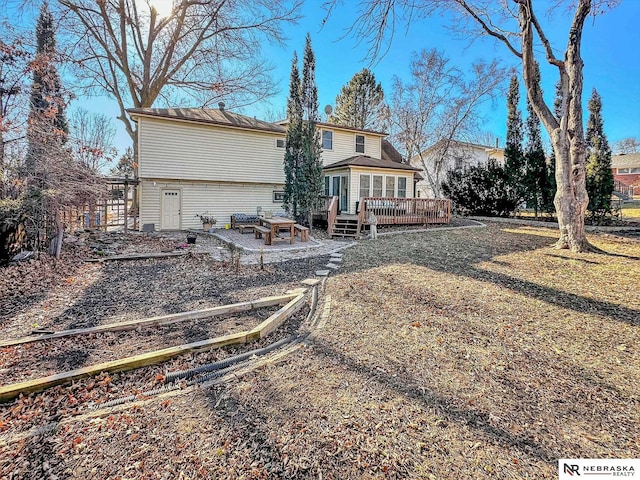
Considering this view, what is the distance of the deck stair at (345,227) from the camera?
12913mm

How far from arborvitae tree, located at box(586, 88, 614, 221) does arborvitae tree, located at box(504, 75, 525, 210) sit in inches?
115

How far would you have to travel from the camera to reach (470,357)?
344cm

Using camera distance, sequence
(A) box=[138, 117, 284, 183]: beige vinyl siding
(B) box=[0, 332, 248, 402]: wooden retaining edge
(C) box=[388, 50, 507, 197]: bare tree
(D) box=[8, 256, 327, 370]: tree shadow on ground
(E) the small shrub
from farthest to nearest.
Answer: (C) box=[388, 50, 507, 197]: bare tree, (E) the small shrub, (A) box=[138, 117, 284, 183]: beige vinyl siding, (D) box=[8, 256, 327, 370]: tree shadow on ground, (B) box=[0, 332, 248, 402]: wooden retaining edge

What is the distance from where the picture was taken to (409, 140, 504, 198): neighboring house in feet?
70.9

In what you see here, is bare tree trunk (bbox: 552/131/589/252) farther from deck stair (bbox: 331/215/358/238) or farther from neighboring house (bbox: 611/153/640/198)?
neighboring house (bbox: 611/153/640/198)

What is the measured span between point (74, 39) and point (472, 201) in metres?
23.5

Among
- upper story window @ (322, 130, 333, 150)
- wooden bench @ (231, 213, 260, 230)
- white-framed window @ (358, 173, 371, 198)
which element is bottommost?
wooden bench @ (231, 213, 260, 230)

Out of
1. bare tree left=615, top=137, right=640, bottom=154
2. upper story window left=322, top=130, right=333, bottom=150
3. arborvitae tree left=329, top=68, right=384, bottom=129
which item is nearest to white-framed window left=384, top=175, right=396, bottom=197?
upper story window left=322, top=130, right=333, bottom=150

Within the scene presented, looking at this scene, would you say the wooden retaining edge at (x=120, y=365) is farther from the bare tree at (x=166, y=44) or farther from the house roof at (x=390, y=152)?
the house roof at (x=390, y=152)

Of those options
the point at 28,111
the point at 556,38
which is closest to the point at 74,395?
the point at 28,111

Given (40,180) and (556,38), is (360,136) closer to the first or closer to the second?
(556,38)

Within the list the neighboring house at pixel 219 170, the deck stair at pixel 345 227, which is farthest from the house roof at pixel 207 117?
the deck stair at pixel 345 227

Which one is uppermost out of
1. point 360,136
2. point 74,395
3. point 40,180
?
point 360,136

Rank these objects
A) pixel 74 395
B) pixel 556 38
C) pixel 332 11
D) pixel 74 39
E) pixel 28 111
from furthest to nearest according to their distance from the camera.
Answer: pixel 74 39 < pixel 556 38 < pixel 28 111 < pixel 332 11 < pixel 74 395
